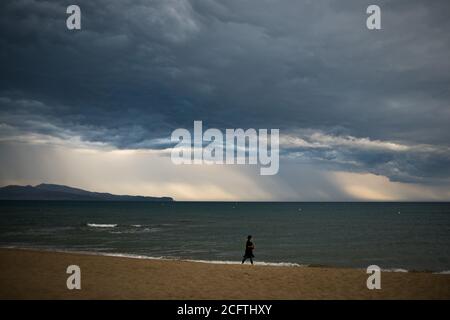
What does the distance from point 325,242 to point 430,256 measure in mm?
15125

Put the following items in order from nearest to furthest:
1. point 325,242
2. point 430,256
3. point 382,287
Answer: point 382,287 < point 430,256 < point 325,242

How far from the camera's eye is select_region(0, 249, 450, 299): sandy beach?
1481 cm

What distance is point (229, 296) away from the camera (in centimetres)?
1482

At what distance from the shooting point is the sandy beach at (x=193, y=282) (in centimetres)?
1481

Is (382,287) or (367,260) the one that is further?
(367,260)

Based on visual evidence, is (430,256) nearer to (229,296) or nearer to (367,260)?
(367,260)

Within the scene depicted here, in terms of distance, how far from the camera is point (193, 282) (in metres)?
17.3
